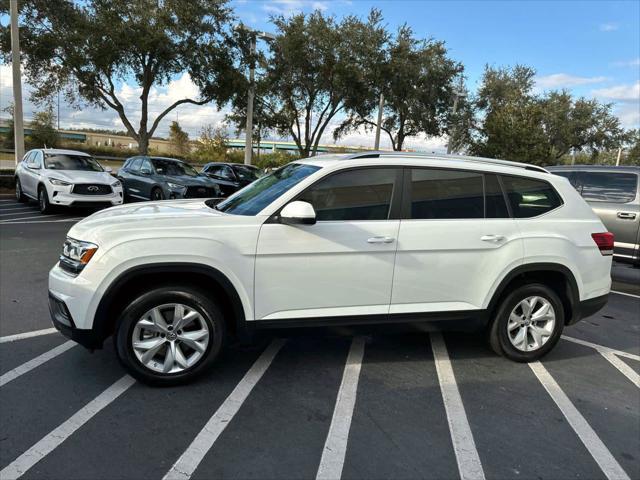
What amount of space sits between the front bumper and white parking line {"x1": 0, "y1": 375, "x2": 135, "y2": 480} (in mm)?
359

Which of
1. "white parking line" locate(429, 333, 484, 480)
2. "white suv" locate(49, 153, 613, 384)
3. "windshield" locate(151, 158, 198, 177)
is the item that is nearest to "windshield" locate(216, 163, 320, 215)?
"white suv" locate(49, 153, 613, 384)

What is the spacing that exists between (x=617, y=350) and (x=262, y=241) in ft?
12.7

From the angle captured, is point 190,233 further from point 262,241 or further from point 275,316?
point 275,316

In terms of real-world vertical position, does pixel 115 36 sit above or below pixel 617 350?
above

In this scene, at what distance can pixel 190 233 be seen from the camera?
11.2 ft

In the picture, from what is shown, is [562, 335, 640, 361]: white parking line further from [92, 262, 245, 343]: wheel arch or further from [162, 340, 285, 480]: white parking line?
[92, 262, 245, 343]: wheel arch

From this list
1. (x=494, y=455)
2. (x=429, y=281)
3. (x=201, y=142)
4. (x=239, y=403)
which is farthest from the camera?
(x=201, y=142)

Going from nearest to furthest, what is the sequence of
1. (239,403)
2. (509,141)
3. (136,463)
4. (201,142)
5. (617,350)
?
(136,463) < (239,403) < (617,350) < (509,141) < (201,142)

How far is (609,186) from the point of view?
8031 mm

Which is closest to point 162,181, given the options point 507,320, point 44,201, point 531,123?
point 44,201

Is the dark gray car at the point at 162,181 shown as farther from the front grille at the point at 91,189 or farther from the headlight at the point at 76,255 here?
the headlight at the point at 76,255

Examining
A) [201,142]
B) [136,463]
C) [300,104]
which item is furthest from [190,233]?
[201,142]

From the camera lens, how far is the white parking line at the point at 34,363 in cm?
357

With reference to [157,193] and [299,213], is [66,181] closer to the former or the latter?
[157,193]
